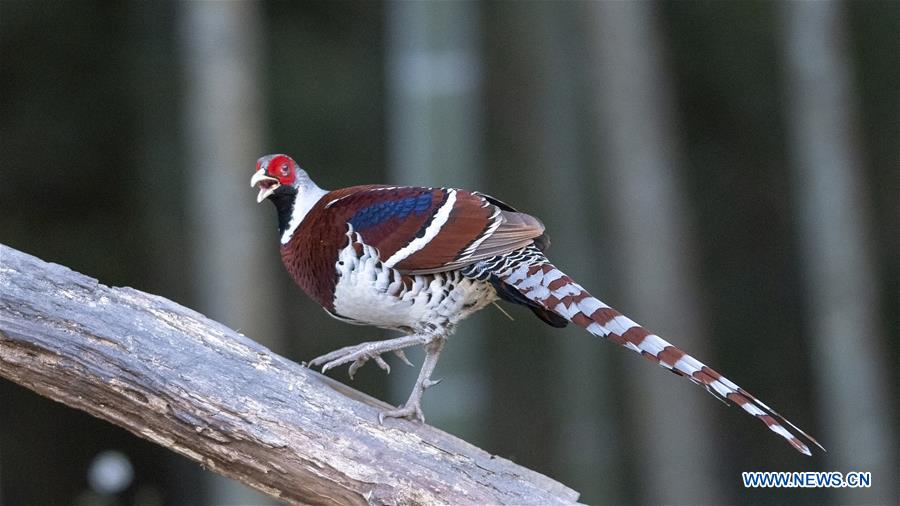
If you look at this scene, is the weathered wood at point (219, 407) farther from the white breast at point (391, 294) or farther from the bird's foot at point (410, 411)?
the white breast at point (391, 294)

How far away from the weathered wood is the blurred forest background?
105 inches

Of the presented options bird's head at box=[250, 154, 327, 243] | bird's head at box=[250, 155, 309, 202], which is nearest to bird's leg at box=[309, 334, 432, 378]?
bird's head at box=[250, 154, 327, 243]

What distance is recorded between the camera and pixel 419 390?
388 cm

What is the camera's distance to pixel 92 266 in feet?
27.6

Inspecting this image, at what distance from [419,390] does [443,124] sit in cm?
304

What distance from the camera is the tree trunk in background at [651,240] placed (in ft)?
25.4

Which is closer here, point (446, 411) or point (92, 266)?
point (446, 411)

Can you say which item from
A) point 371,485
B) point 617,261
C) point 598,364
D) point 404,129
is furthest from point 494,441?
point 371,485

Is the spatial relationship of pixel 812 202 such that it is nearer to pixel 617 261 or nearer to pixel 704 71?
pixel 617 261

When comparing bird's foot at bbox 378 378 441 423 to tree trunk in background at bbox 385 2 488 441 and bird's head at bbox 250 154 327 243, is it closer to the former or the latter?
bird's head at bbox 250 154 327 243

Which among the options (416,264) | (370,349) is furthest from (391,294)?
(370,349)

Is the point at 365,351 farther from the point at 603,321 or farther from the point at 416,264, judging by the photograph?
the point at 603,321

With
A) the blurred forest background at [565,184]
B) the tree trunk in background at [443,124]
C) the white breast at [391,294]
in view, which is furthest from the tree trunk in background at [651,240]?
the white breast at [391,294]

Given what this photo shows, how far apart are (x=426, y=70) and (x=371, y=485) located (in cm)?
343
